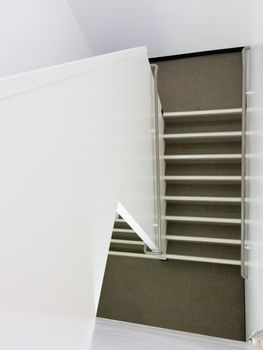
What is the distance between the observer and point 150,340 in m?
1.08

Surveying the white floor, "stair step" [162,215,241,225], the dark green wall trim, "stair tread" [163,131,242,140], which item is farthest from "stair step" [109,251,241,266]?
the dark green wall trim

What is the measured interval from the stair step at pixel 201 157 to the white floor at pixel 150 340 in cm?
209

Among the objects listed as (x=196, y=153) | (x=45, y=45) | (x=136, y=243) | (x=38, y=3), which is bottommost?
(x=136, y=243)

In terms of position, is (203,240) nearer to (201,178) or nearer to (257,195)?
(201,178)

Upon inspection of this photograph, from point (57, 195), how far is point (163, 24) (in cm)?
327

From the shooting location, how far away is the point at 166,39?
3.78 meters

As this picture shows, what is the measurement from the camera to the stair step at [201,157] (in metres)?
2.97

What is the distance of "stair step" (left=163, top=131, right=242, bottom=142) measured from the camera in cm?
304

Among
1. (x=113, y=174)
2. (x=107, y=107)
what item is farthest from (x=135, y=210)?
(x=107, y=107)

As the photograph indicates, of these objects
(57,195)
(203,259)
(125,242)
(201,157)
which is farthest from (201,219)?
(57,195)

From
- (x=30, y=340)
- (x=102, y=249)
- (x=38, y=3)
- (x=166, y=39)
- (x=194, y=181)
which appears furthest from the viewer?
(x=166, y=39)

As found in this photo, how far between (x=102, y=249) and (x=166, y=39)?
3.22 meters

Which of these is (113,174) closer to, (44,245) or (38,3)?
(44,245)

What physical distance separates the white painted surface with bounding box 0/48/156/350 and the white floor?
0.28 ft
